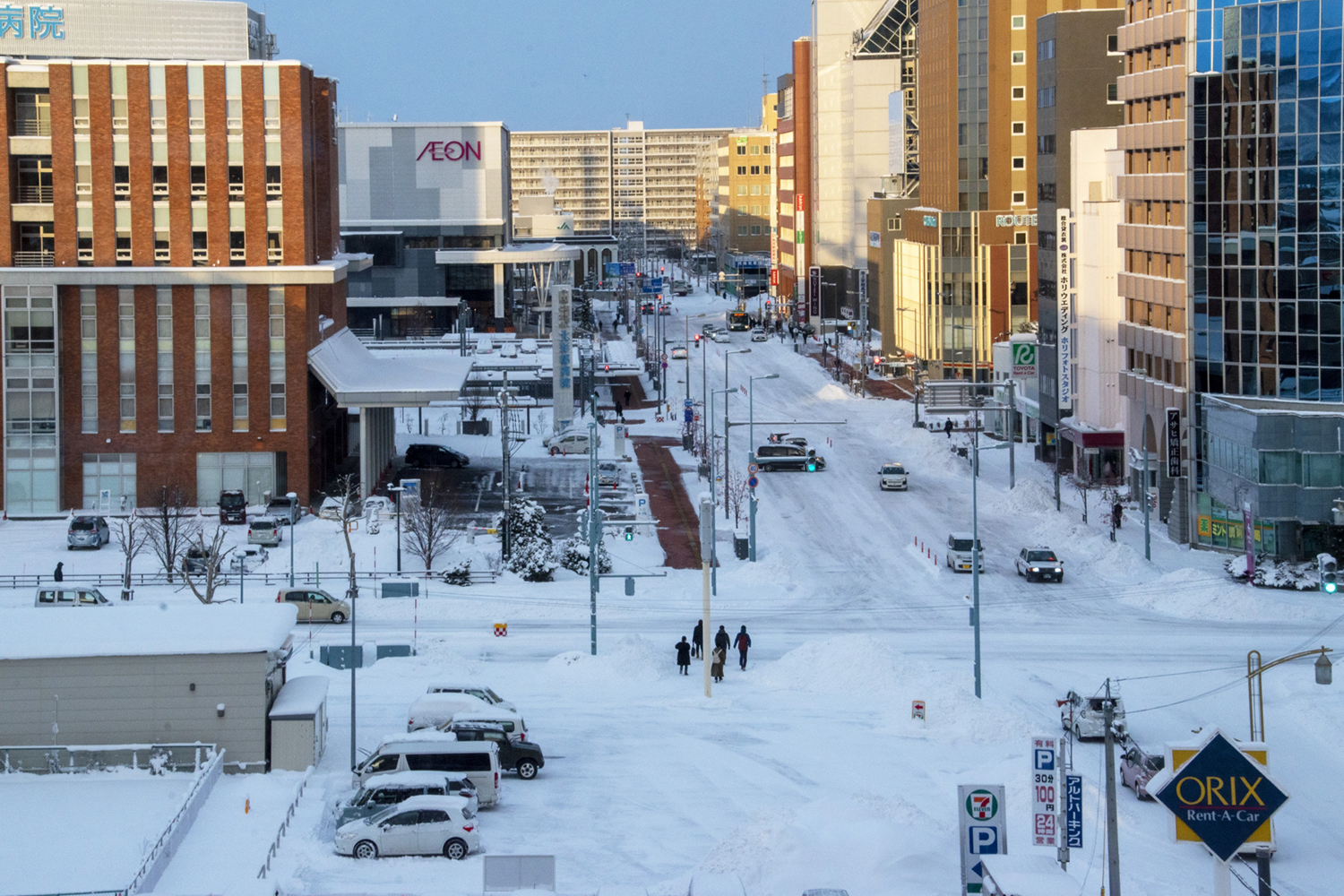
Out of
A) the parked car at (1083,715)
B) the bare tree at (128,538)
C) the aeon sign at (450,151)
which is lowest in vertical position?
the parked car at (1083,715)

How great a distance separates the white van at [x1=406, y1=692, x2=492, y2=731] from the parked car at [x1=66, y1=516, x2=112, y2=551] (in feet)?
97.9

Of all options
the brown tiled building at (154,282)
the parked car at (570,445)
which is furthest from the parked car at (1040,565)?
the parked car at (570,445)

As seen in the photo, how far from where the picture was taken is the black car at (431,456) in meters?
83.0

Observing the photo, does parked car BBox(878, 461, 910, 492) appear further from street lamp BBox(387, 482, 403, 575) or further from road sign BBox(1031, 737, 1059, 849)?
road sign BBox(1031, 737, 1059, 849)

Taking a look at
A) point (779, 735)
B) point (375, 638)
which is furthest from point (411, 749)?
point (375, 638)

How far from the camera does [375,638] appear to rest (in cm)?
5141

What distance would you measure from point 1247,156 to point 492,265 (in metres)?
101

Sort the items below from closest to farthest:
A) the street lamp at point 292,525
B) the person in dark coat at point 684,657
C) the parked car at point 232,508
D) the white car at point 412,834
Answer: the white car at point 412,834 → the person in dark coat at point 684,657 → the street lamp at point 292,525 → the parked car at point 232,508

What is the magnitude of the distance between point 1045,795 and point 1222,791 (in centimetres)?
1361

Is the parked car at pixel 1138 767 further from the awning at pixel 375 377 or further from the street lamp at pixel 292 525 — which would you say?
the awning at pixel 375 377

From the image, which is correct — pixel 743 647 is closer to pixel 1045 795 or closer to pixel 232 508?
pixel 1045 795

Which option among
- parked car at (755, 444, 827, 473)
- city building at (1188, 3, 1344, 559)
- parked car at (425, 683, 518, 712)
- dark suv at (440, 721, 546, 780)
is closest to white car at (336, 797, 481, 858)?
dark suv at (440, 721, 546, 780)

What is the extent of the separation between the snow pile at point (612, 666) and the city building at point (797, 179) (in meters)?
124

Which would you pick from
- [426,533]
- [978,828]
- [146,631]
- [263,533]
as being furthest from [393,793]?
[263,533]
